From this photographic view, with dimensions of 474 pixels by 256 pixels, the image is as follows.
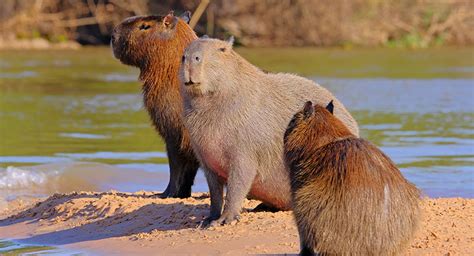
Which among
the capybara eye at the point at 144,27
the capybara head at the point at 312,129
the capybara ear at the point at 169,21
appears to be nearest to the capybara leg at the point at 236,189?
the capybara head at the point at 312,129

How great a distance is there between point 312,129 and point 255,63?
18.0 metres

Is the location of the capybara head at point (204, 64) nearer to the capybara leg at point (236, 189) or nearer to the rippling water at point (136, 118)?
the capybara leg at point (236, 189)

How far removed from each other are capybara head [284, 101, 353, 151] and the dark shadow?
5.18 ft

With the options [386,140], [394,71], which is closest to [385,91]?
[394,71]

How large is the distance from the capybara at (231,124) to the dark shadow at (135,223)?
34 cm

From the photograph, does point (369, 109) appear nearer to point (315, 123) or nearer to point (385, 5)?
point (315, 123)

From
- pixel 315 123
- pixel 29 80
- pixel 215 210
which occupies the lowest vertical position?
pixel 29 80

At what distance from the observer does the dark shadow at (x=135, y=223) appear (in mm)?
7605

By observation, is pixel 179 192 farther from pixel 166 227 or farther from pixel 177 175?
pixel 166 227

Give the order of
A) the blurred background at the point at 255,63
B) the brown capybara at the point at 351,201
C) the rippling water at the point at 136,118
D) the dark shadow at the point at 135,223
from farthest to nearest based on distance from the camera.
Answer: the blurred background at the point at 255,63 → the rippling water at the point at 136,118 → the dark shadow at the point at 135,223 → the brown capybara at the point at 351,201

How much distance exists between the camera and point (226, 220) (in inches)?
288

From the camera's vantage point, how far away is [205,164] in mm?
7441

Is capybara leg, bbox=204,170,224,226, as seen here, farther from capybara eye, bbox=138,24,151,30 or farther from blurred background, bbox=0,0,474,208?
blurred background, bbox=0,0,474,208

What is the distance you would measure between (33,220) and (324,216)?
3274 millimetres
